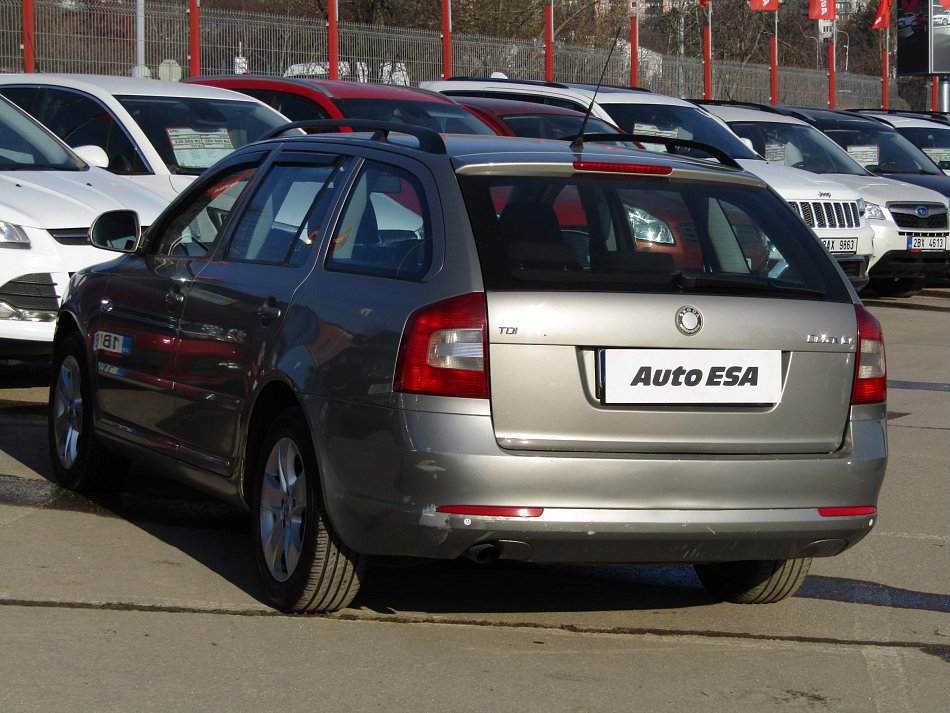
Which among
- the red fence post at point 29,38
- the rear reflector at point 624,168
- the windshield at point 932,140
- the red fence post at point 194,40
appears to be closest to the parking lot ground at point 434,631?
the rear reflector at point 624,168

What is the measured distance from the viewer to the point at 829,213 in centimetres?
1519

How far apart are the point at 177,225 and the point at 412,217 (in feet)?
5.49

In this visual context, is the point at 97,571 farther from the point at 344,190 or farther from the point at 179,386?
the point at 344,190

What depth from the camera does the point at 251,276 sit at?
213 inches

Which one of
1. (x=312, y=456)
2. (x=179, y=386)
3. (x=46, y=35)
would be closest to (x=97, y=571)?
(x=179, y=386)

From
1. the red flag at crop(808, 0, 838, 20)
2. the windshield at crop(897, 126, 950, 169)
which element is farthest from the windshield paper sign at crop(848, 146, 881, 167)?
the red flag at crop(808, 0, 838, 20)

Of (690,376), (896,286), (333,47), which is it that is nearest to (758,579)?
(690,376)

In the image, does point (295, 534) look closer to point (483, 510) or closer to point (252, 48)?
point (483, 510)

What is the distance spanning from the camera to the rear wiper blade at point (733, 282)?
185 inches

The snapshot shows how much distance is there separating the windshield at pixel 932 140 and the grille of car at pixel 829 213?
24.5ft

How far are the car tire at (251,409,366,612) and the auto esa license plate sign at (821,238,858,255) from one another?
10.8 m

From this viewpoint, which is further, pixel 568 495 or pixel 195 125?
pixel 195 125

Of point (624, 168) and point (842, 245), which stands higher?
point (624, 168)

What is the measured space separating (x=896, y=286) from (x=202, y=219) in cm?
1315
